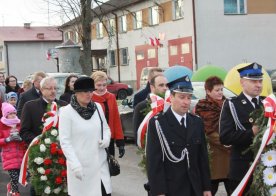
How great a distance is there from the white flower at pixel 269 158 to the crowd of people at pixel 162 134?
241 millimetres

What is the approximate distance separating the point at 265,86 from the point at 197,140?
10.4ft

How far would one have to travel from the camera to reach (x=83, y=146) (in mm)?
5219

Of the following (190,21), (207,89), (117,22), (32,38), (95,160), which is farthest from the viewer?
(32,38)

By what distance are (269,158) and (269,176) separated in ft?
0.52

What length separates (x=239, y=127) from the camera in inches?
191

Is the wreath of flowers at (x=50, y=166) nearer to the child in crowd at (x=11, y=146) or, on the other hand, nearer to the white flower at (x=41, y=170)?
the white flower at (x=41, y=170)

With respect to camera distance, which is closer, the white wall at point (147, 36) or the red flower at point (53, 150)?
the red flower at point (53, 150)

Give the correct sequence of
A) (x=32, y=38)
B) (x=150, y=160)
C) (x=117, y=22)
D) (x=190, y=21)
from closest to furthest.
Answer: (x=150, y=160) < (x=190, y=21) < (x=117, y=22) < (x=32, y=38)

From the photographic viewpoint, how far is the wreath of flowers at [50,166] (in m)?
6.34

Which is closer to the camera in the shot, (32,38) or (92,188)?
(92,188)

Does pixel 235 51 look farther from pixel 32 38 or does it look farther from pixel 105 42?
pixel 32 38

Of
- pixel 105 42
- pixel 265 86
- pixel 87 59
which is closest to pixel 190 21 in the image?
pixel 87 59

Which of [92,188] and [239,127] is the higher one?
[239,127]

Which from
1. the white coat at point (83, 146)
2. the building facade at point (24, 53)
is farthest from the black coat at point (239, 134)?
the building facade at point (24, 53)
